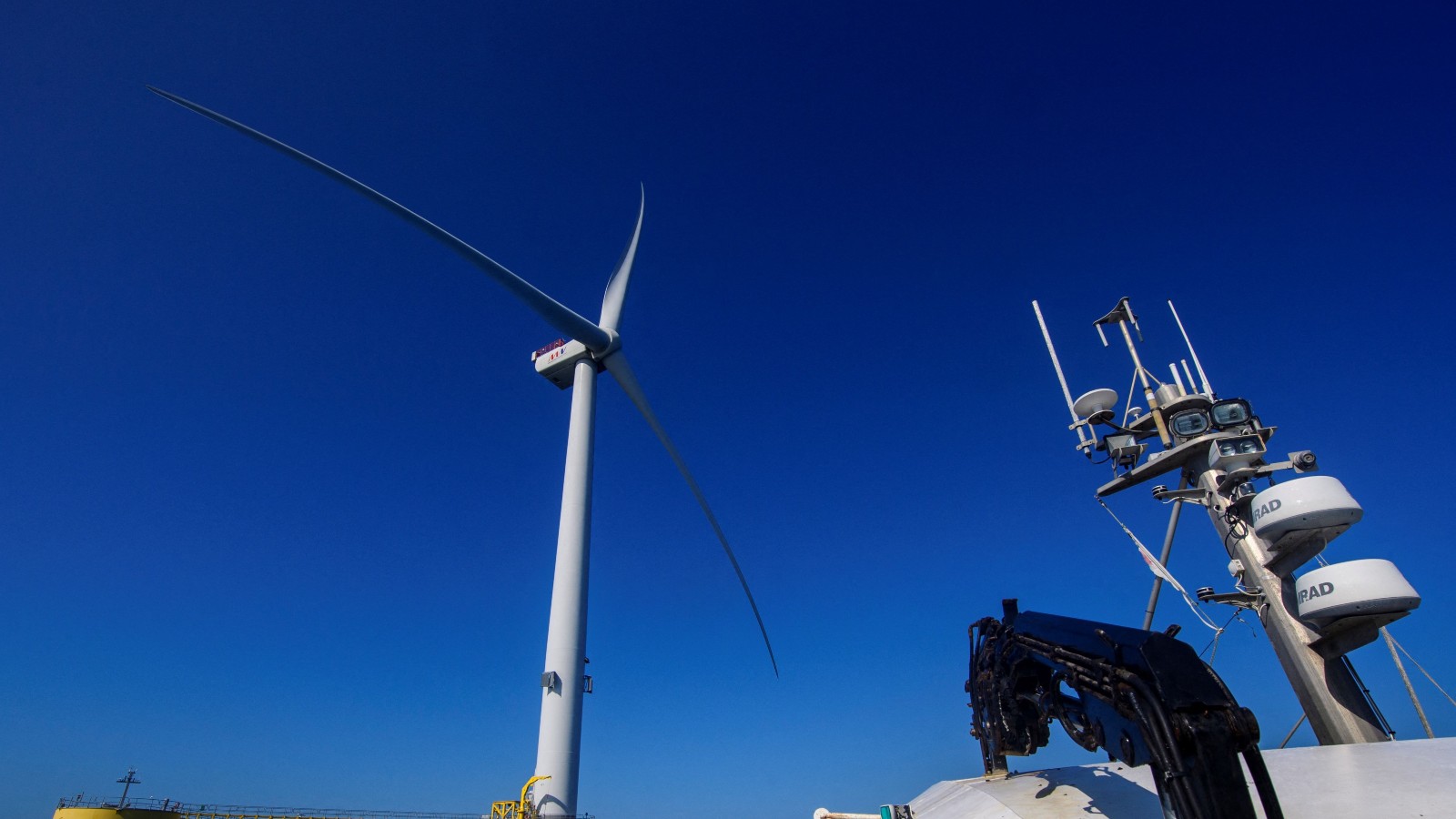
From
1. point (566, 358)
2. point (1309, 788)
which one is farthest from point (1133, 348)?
point (566, 358)

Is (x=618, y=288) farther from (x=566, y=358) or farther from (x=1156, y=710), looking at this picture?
→ (x=1156, y=710)

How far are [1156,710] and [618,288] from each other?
134 ft

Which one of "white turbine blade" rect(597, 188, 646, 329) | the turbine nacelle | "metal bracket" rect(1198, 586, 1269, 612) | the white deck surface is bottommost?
the white deck surface

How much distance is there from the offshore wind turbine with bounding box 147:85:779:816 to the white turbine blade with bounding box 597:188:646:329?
7 cm

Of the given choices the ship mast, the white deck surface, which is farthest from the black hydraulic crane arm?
the ship mast

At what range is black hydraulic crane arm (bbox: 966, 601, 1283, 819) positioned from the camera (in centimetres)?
835

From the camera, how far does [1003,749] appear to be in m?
15.9

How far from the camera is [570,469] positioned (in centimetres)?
3472

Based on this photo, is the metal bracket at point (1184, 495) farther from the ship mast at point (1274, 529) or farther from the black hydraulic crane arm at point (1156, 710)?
the black hydraulic crane arm at point (1156, 710)

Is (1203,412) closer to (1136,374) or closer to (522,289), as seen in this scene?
(1136,374)

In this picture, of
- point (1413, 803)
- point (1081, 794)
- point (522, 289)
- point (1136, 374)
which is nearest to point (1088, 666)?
point (1081, 794)

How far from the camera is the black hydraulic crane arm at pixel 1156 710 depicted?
8.35m

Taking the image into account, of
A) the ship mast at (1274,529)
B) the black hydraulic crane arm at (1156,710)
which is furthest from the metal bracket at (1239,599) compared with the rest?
the black hydraulic crane arm at (1156,710)

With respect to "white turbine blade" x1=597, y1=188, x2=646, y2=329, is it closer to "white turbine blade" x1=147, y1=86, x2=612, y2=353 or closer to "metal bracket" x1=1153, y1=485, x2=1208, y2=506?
"white turbine blade" x1=147, y1=86, x2=612, y2=353
